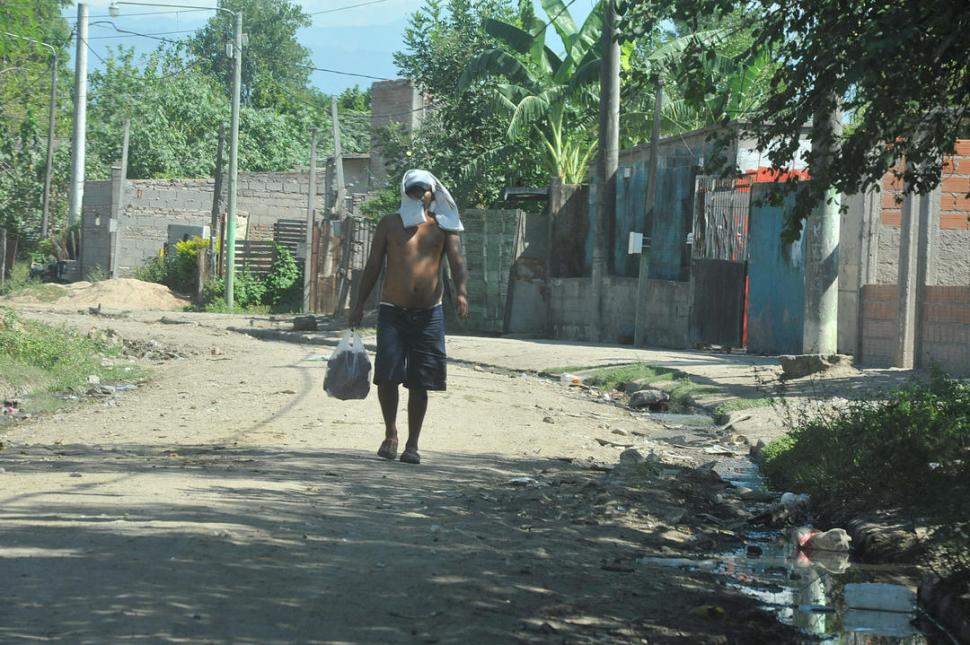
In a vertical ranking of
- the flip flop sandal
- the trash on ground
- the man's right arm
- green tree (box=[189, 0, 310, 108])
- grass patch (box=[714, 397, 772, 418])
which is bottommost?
the trash on ground

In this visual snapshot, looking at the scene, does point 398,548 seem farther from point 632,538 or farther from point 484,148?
point 484,148

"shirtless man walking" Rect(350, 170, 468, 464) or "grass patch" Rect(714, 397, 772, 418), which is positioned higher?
"shirtless man walking" Rect(350, 170, 468, 464)

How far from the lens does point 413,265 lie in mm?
8234

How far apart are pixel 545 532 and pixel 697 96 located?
255cm

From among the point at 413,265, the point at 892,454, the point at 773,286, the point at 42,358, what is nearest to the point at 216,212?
the point at 773,286

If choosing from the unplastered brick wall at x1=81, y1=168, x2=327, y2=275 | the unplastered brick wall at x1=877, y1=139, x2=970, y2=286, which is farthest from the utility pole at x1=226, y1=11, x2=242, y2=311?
the unplastered brick wall at x1=877, y1=139, x2=970, y2=286

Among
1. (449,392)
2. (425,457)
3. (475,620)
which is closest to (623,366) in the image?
(449,392)

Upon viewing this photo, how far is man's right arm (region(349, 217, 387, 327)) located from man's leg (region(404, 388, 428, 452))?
63 cm

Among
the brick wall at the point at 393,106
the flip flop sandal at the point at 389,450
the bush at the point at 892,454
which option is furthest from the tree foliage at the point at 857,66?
the brick wall at the point at 393,106

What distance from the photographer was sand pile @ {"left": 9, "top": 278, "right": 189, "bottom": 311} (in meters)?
35.2

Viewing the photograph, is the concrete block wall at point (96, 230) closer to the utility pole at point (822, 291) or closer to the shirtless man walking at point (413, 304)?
the utility pole at point (822, 291)

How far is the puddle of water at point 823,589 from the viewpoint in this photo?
16.5 ft

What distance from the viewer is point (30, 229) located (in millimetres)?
50594

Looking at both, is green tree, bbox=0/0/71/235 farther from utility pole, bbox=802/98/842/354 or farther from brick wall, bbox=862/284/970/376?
brick wall, bbox=862/284/970/376
